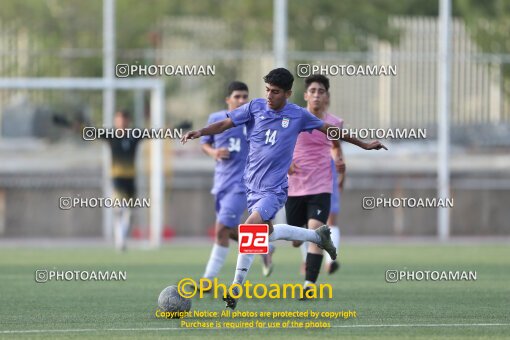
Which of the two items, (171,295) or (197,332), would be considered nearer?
(197,332)

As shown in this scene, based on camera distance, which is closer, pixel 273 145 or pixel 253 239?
pixel 253 239

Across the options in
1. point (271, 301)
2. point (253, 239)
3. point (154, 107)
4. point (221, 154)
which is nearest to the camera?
point (253, 239)

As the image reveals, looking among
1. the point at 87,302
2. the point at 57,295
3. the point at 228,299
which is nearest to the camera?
the point at 228,299

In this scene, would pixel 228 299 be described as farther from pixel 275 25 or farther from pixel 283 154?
pixel 275 25

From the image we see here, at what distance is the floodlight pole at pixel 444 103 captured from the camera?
25234mm

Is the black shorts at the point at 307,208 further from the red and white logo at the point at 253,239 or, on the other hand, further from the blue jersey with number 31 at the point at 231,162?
the red and white logo at the point at 253,239

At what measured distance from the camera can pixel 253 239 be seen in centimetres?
1041

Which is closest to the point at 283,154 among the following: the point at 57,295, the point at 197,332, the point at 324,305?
the point at 324,305

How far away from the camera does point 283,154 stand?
10.9 meters

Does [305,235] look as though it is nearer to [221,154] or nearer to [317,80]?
[317,80]

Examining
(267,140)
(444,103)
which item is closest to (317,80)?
(267,140)

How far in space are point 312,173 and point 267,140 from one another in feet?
6.75

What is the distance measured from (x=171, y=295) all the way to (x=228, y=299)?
0.49 m

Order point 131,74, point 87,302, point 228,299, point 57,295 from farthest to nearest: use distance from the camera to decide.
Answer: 1. point 131,74
2. point 57,295
3. point 87,302
4. point 228,299
